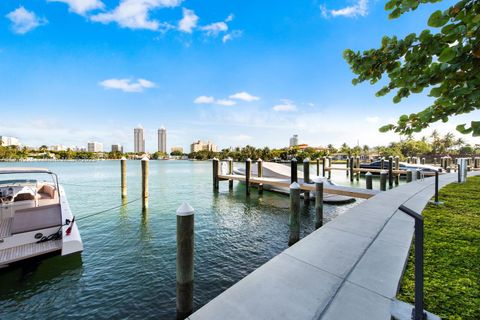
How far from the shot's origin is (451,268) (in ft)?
12.2

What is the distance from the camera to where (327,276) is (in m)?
3.60

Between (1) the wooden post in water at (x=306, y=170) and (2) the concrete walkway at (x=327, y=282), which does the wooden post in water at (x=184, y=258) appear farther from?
(1) the wooden post in water at (x=306, y=170)

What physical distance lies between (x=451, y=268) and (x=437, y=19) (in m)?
4.12

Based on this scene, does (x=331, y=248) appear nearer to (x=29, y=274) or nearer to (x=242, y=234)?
(x=242, y=234)

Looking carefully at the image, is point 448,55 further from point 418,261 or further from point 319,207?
point 319,207

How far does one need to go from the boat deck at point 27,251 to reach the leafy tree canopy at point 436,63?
786 centimetres

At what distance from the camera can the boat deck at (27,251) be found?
205 inches

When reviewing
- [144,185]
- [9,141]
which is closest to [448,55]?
[144,185]

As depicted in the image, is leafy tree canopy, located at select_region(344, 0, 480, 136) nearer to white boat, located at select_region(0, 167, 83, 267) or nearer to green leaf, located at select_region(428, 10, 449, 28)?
green leaf, located at select_region(428, 10, 449, 28)

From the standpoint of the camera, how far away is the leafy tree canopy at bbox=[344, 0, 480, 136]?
1.64 metres

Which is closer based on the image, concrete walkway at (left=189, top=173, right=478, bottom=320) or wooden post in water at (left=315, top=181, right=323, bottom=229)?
concrete walkway at (left=189, top=173, right=478, bottom=320)

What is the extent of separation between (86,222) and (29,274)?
485 cm

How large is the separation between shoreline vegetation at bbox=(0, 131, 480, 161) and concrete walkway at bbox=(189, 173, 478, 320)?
14.9m

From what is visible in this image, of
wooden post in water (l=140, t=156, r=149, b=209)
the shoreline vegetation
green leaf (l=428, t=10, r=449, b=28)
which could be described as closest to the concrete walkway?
green leaf (l=428, t=10, r=449, b=28)
